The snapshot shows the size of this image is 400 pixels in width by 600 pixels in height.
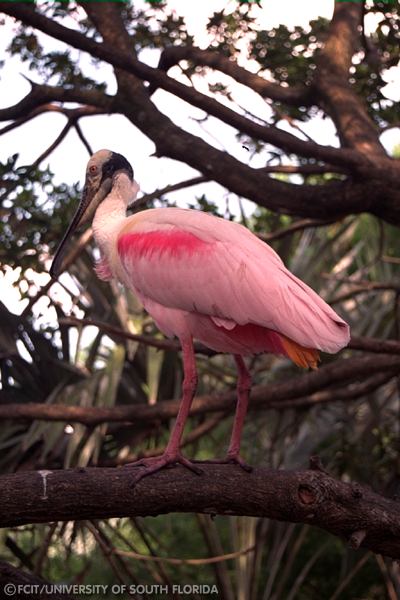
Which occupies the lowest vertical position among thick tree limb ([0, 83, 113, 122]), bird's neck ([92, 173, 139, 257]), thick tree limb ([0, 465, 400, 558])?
thick tree limb ([0, 465, 400, 558])

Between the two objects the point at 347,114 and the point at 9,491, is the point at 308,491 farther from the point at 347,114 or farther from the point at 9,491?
the point at 347,114

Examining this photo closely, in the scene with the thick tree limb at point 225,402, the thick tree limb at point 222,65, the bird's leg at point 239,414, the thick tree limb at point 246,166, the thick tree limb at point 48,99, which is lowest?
the bird's leg at point 239,414

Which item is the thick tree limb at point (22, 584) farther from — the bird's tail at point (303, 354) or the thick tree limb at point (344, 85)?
the thick tree limb at point (344, 85)

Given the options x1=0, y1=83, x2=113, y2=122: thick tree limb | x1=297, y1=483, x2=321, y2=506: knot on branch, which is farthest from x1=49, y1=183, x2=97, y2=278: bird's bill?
x1=297, y1=483, x2=321, y2=506: knot on branch

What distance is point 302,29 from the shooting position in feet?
24.4

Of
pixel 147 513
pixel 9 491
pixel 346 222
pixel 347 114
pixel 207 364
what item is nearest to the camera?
pixel 9 491

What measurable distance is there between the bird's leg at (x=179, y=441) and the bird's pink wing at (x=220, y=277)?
23 cm

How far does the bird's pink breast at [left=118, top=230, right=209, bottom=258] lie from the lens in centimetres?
539

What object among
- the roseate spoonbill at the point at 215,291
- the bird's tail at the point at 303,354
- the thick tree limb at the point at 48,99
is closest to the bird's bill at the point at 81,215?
the roseate spoonbill at the point at 215,291

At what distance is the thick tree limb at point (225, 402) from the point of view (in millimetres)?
6516

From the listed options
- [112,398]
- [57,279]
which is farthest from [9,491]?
[112,398]

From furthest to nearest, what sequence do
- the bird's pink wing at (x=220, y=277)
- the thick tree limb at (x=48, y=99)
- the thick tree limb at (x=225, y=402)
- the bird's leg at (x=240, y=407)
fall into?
the thick tree limb at (x=225, y=402) → the thick tree limb at (x=48, y=99) → the bird's leg at (x=240, y=407) → the bird's pink wing at (x=220, y=277)

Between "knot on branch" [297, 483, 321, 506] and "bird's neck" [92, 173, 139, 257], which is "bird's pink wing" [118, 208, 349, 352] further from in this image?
"knot on branch" [297, 483, 321, 506]

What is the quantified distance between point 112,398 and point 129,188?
181cm
